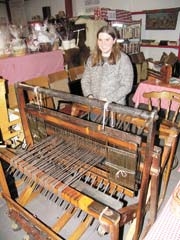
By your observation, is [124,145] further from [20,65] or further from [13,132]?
[20,65]

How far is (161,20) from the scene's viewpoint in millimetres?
5219

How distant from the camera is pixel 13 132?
209 cm

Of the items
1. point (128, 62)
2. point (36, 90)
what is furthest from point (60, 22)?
point (36, 90)

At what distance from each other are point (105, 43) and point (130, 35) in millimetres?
3577

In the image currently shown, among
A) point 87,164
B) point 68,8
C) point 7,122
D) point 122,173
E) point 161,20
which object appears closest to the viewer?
point 122,173

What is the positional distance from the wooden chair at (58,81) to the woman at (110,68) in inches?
45.1

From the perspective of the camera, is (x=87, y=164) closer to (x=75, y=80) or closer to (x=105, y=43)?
(x=105, y=43)

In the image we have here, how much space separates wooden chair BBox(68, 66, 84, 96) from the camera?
128 inches

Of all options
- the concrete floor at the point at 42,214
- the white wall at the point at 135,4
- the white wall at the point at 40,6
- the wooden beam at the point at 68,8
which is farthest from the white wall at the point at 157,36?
the concrete floor at the point at 42,214

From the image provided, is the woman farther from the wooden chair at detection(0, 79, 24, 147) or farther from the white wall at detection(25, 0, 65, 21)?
the white wall at detection(25, 0, 65, 21)

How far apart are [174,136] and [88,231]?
1.01 m

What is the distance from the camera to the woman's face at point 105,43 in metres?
1.84

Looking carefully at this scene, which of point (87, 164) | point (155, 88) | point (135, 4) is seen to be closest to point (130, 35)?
point (135, 4)

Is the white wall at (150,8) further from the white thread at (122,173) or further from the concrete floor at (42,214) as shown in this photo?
the white thread at (122,173)
